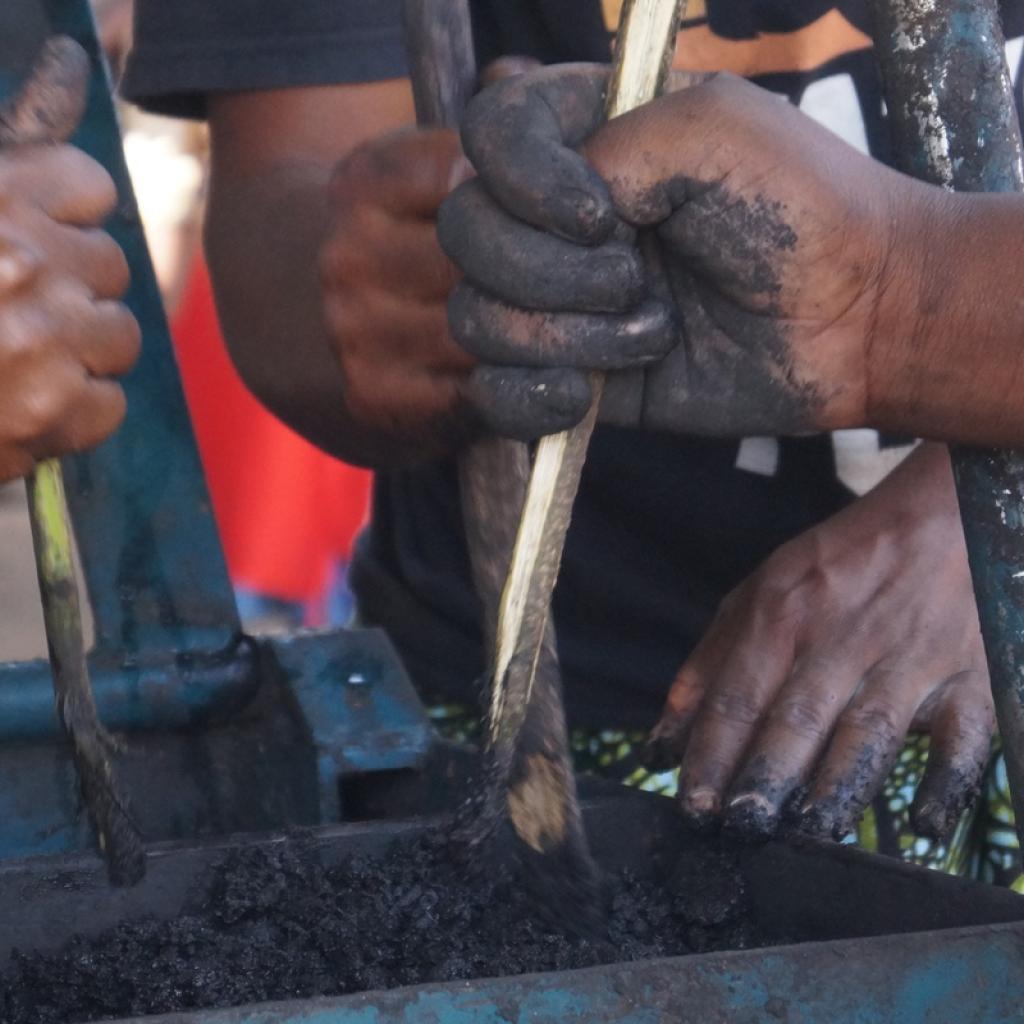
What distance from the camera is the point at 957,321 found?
85 cm

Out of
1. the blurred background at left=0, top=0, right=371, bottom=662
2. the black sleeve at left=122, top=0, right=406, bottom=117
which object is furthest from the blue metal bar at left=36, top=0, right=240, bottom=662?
the blurred background at left=0, top=0, right=371, bottom=662

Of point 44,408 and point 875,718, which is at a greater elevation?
point 44,408

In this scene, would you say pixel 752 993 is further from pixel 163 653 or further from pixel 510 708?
pixel 163 653

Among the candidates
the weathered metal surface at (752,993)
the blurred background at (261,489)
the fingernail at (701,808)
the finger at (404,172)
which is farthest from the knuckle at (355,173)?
the blurred background at (261,489)

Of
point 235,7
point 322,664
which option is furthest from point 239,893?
point 235,7

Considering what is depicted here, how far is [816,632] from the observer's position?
3.94 feet

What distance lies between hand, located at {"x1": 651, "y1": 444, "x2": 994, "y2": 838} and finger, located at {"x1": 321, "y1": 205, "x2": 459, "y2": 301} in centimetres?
38

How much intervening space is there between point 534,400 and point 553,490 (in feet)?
0.18

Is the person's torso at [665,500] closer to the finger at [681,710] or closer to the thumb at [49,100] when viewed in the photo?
the finger at [681,710]

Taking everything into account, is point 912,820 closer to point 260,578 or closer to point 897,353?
point 897,353

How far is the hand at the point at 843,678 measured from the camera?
106 centimetres

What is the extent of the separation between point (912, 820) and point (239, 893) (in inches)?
18.7

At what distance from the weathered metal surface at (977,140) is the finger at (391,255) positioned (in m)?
0.36

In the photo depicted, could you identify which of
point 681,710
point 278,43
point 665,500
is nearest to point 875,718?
point 681,710
